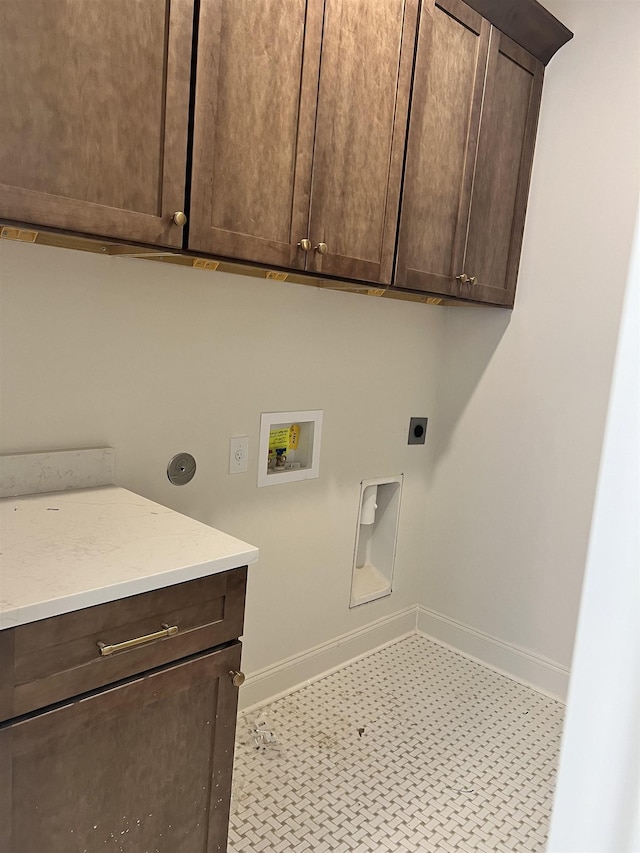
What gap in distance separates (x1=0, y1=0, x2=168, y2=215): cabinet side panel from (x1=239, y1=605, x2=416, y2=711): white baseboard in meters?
1.57

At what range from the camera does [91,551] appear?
1.10 metres

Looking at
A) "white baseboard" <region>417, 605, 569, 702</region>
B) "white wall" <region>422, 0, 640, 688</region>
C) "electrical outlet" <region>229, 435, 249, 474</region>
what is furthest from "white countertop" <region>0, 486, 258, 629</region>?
"white baseboard" <region>417, 605, 569, 702</region>

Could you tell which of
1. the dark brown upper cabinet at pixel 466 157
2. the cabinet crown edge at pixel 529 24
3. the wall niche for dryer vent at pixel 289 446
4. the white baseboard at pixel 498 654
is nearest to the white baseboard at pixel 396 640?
the white baseboard at pixel 498 654

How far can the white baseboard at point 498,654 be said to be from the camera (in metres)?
2.33

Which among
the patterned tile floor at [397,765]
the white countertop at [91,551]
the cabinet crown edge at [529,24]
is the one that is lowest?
the patterned tile floor at [397,765]

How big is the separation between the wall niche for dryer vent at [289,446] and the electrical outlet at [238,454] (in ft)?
0.19

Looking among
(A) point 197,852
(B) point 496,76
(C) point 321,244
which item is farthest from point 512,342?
(A) point 197,852

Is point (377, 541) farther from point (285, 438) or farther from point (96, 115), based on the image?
point (96, 115)

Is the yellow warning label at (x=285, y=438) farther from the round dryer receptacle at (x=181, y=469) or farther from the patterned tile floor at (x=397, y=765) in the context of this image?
the patterned tile floor at (x=397, y=765)

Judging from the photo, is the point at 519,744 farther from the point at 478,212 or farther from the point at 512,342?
the point at 478,212

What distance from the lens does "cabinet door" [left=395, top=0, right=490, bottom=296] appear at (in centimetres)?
175

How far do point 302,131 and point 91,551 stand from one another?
1.05 meters

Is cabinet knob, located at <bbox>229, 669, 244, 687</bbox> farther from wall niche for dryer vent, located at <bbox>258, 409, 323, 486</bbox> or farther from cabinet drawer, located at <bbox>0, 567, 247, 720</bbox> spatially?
wall niche for dryer vent, located at <bbox>258, 409, 323, 486</bbox>

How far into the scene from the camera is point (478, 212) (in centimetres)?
205
